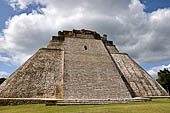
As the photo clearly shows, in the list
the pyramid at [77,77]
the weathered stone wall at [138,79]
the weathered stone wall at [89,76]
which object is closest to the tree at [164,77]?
the weathered stone wall at [138,79]

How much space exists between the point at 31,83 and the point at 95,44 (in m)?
8.97

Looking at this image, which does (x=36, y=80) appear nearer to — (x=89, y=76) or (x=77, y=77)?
(x=77, y=77)

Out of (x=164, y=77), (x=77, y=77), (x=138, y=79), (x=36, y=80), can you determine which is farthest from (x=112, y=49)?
(x=164, y=77)

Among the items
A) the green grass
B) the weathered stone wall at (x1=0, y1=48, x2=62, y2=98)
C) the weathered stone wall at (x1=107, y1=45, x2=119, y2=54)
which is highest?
the weathered stone wall at (x1=107, y1=45, x2=119, y2=54)

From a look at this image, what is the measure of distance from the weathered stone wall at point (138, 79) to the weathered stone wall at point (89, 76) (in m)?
2.06

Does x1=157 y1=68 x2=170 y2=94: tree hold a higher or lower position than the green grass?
higher

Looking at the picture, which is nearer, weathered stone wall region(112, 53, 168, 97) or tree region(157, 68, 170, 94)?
weathered stone wall region(112, 53, 168, 97)

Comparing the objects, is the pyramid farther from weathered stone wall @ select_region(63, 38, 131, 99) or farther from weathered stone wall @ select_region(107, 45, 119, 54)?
weathered stone wall @ select_region(107, 45, 119, 54)

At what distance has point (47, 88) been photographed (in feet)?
37.5

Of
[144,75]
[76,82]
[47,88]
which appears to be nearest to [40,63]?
[47,88]

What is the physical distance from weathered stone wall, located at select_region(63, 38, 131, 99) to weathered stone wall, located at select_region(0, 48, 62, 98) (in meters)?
1.10

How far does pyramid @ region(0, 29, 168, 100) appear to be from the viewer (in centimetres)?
1100

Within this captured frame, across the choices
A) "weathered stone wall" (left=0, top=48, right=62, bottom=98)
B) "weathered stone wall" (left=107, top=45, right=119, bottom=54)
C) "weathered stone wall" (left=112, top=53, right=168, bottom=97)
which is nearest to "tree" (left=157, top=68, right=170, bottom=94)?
"weathered stone wall" (left=112, top=53, right=168, bottom=97)

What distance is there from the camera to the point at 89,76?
12.3m
